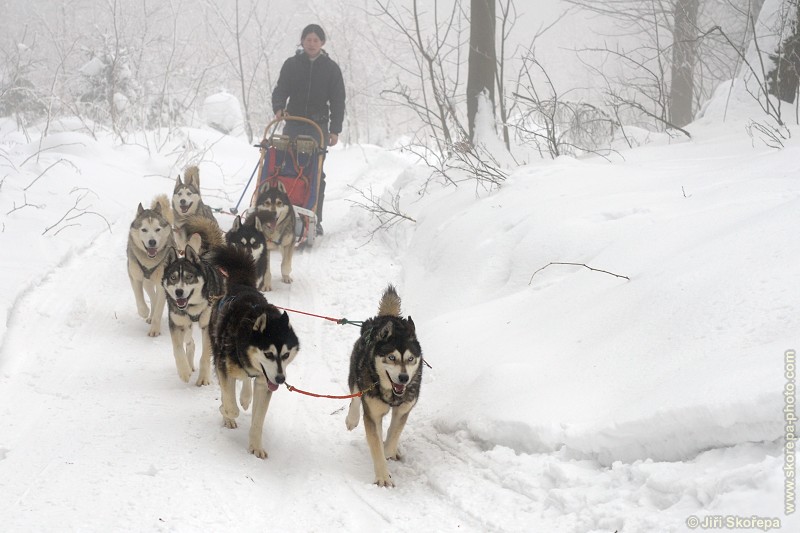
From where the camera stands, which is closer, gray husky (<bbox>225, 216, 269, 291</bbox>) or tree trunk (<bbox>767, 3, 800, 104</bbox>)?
gray husky (<bbox>225, 216, 269, 291</bbox>)

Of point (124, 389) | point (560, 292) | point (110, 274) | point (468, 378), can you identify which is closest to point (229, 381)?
point (124, 389)

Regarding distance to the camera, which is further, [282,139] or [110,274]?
[282,139]

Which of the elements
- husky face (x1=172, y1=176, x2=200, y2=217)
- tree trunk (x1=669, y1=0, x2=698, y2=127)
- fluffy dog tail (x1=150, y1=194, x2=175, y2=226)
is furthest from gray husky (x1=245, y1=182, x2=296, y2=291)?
tree trunk (x1=669, y1=0, x2=698, y2=127)

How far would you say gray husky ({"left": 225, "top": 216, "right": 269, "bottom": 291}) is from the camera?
19.5 feet

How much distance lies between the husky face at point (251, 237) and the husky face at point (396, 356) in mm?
2697

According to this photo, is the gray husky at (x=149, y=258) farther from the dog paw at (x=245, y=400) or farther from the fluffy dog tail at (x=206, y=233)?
the dog paw at (x=245, y=400)

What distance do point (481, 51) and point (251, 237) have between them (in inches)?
175

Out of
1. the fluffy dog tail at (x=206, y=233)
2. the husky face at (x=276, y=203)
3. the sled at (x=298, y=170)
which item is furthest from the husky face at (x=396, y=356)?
the sled at (x=298, y=170)

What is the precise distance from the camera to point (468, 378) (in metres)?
4.06

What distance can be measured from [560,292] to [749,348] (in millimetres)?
1634

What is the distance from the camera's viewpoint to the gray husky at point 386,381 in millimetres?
3379

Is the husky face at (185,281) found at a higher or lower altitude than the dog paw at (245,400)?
higher

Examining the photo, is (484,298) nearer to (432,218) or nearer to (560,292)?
(560,292)

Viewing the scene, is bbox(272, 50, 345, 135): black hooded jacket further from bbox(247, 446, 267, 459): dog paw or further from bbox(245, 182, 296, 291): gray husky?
bbox(247, 446, 267, 459): dog paw
